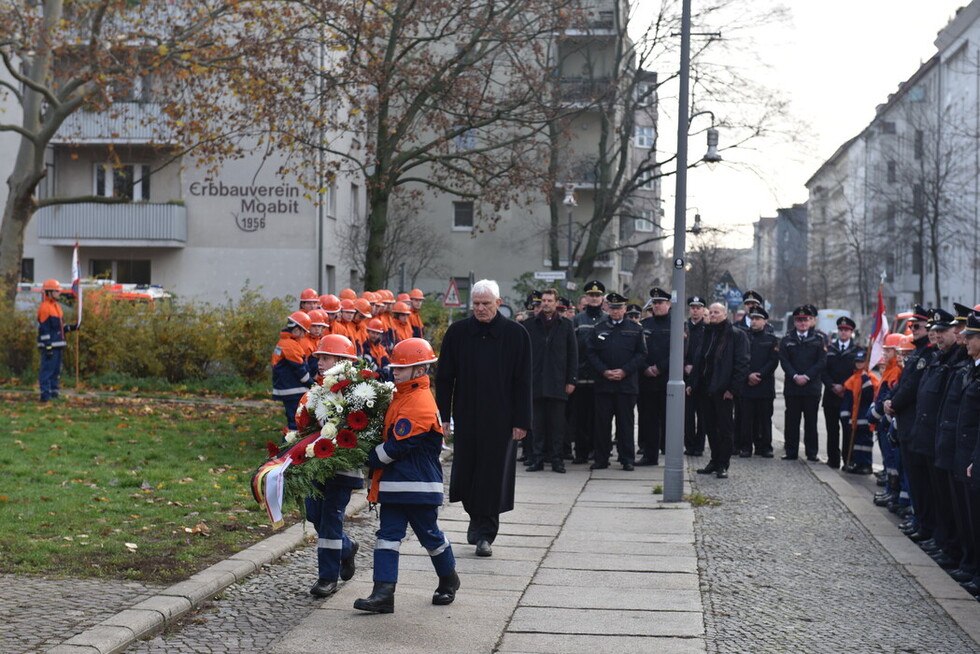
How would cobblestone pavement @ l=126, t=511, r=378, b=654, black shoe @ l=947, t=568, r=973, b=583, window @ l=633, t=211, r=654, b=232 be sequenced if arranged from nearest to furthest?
cobblestone pavement @ l=126, t=511, r=378, b=654 → black shoe @ l=947, t=568, r=973, b=583 → window @ l=633, t=211, r=654, b=232

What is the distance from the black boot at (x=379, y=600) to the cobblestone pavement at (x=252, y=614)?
1.15 ft

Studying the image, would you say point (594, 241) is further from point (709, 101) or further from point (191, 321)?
point (191, 321)

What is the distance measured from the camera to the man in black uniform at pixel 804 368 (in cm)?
1664

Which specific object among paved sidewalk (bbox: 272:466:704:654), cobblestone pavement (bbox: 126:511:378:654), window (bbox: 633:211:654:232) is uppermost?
window (bbox: 633:211:654:232)

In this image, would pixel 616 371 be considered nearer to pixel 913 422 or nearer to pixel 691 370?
pixel 691 370

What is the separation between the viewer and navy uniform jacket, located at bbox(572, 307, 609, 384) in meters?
15.2

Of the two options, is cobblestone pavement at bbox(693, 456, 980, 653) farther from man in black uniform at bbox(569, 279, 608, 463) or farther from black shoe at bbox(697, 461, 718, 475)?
man in black uniform at bbox(569, 279, 608, 463)

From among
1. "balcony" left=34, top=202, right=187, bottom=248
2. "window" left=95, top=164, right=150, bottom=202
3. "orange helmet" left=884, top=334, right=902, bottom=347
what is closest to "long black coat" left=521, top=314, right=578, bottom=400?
"orange helmet" left=884, top=334, right=902, bottom=347

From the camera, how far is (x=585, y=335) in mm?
15172

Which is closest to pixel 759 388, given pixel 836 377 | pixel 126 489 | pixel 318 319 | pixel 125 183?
pixel 836 377

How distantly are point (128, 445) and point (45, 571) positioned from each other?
23.2ft

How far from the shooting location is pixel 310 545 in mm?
9172

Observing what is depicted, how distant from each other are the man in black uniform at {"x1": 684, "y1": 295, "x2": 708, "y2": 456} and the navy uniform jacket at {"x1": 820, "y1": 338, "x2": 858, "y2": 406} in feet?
5.70

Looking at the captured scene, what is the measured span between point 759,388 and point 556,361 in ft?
13.3
